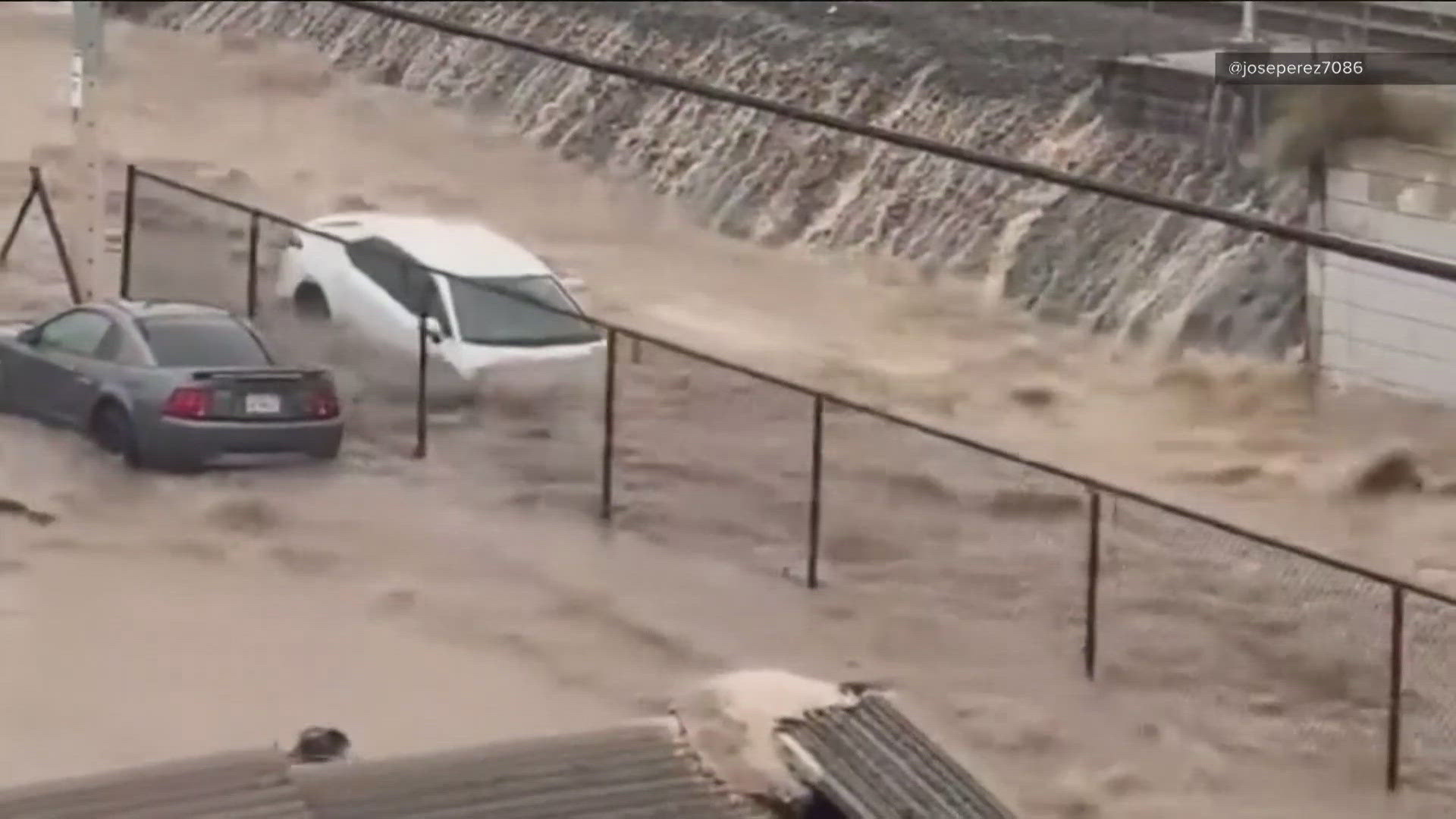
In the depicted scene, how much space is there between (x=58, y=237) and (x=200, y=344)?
3925 mm

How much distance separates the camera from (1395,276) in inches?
396

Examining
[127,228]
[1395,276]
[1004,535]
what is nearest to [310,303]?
[127,228]

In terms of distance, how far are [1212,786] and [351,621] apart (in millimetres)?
3290

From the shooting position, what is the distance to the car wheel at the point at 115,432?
12352 millimetres

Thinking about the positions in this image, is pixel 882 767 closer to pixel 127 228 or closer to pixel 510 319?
pixel 510 319

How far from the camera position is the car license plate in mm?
12430

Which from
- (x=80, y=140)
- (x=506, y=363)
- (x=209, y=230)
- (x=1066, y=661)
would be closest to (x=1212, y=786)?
(x=1066, y=661)

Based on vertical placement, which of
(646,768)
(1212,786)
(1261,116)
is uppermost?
(1261,116)

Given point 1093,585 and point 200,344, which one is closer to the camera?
point 1093,585

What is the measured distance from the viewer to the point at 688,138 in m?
22.7

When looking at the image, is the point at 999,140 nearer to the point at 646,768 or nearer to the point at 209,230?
the point at 209,230

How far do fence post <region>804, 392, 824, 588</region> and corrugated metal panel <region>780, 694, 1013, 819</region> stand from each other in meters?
4.51

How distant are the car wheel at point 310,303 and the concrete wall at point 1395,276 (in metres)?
5.31

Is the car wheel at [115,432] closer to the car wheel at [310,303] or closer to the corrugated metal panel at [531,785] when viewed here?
Answer: the car wheel at [310,303]
